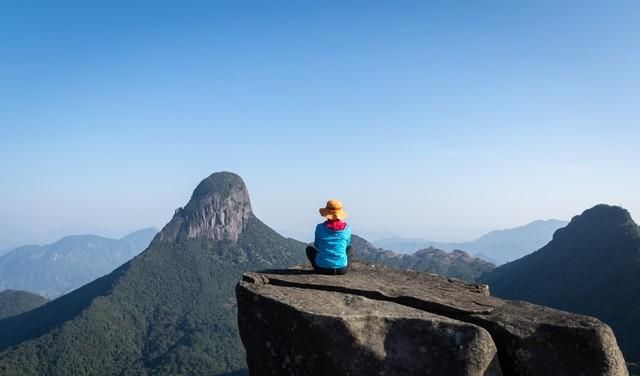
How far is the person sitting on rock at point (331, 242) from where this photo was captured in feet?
36.1

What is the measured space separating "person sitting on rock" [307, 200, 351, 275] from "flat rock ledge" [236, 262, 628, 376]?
1787 mm

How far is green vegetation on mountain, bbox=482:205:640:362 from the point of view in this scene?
95.2 meters

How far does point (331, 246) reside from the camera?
1116 cm

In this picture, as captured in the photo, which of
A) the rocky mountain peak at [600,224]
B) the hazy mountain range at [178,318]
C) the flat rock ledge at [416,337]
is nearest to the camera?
the flat rock ledge at [416,337]

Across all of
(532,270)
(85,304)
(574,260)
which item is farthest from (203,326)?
(574,260)

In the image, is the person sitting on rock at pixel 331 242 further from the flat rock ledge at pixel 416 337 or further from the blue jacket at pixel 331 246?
the flat rock ledge at pixel 416 337

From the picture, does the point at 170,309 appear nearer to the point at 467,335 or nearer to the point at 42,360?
the point at 42,360

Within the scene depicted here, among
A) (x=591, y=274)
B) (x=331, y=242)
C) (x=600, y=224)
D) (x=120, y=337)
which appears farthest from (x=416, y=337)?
(x=120, y=337)

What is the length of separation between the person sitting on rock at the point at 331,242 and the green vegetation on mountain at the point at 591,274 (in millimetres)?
78817

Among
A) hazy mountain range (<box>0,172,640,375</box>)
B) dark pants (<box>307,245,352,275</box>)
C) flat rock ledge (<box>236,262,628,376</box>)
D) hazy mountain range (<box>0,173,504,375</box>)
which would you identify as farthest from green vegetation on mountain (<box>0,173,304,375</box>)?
flat rock ledge (<box>236,262,628,376</box>)

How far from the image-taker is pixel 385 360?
7730 millimetres

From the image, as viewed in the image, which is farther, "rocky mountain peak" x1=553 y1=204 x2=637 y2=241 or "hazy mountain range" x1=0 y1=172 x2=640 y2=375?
"rocky mountain peak" x1=553 y1=204 x2=637 y2=241

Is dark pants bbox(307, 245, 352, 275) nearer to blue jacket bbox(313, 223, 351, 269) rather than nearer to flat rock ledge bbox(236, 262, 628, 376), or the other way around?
blue jacket bbox(313, 223, 351, 269)

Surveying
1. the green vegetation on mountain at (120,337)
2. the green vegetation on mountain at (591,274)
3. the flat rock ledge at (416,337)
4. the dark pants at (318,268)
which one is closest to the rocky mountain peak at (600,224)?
the green vegetation on mountain at (591,274)
